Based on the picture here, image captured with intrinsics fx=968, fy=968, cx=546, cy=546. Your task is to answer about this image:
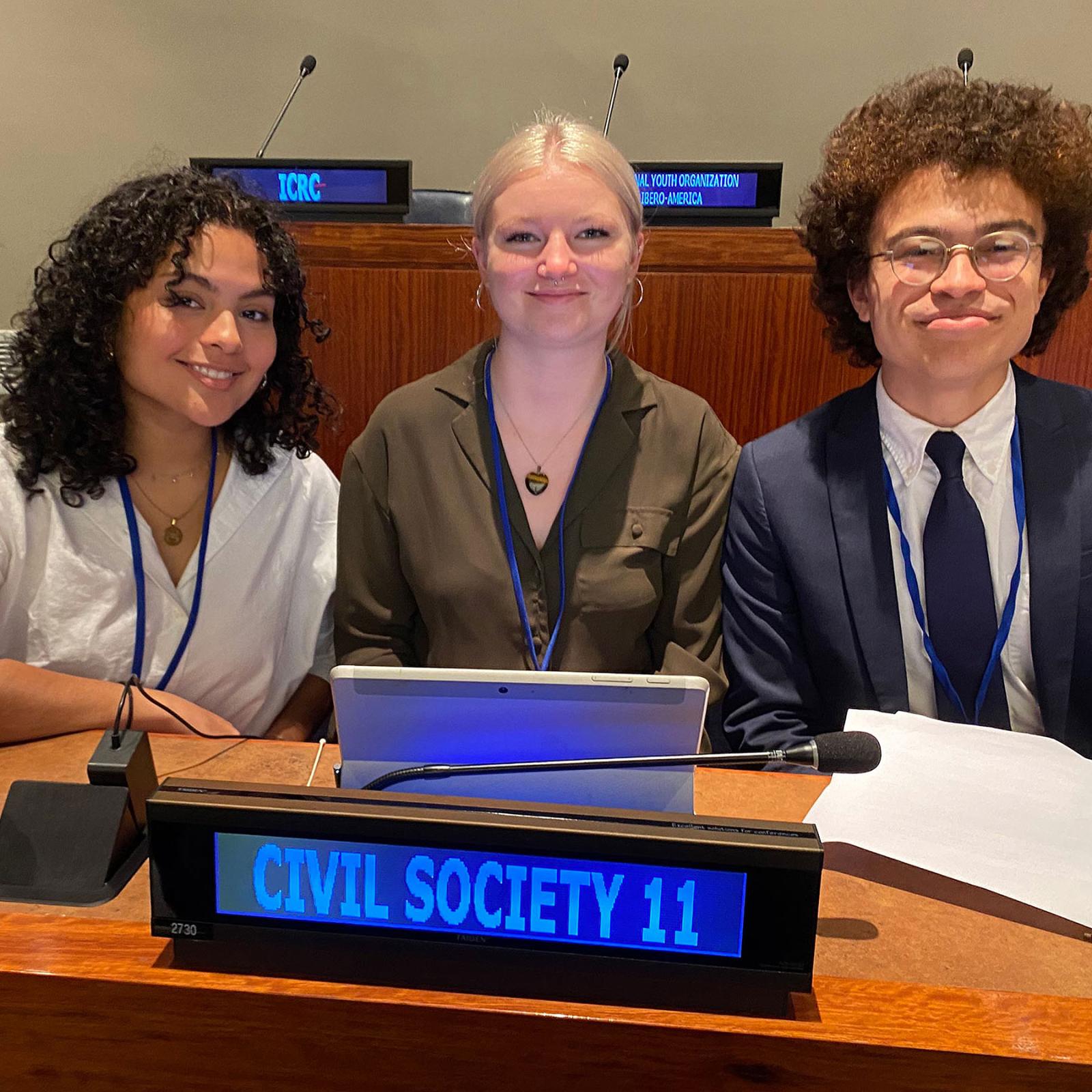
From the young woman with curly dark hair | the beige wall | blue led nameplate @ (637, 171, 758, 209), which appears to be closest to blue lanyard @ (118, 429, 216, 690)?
the young woman with curly dark hair

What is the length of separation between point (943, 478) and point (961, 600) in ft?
0.59

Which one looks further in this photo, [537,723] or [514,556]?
[514,556]

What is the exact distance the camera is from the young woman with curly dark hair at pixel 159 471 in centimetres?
153

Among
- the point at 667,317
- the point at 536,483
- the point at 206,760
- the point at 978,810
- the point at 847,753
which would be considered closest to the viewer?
the point at 847,753

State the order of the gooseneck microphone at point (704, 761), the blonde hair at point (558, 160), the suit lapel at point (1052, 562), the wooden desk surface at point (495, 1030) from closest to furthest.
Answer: the wooden desk surface at point (495, 1030)
the gooseneck microphone at point (704, 761)
the suit lapel at point (1052, 562)
the blonde hair at point (558, 160)

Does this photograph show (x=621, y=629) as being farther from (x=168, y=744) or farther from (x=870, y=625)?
(x=168, y=744)

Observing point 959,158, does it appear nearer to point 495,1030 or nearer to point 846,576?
point 846,576

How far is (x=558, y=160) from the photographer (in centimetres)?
152

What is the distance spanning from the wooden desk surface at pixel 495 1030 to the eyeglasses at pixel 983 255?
Answer: 940 millimetres

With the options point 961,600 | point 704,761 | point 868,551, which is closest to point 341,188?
point 868,551

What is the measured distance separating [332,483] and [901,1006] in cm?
136

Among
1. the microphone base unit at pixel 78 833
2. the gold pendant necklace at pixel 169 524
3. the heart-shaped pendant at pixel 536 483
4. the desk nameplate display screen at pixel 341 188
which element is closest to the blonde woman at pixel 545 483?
the heart-shaped pendant at pixel 536 483

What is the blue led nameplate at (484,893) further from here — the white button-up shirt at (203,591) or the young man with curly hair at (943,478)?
the white button-up shirt at (203,591)

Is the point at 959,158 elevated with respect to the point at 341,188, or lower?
lower
